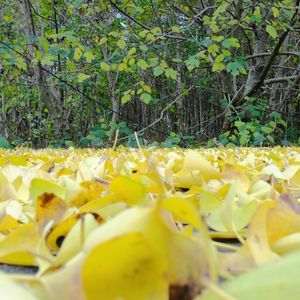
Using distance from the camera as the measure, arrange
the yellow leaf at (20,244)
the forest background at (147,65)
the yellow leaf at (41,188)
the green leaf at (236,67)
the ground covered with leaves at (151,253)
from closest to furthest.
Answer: the ground covered with leaves at (151,253) → the yellow leaf at (20,244) → the yellow leaf at (41,188) → the green leaf at (236,67) → the forest background at (147,65)

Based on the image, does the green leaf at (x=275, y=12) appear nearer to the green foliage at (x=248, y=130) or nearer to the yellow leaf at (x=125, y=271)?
the green foliage at (x=248, y=130)

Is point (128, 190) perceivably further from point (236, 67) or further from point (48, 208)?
point (236, 67)

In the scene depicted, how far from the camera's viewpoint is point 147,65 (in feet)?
16.2

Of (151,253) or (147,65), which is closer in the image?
(151,253)

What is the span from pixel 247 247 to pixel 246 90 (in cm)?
617

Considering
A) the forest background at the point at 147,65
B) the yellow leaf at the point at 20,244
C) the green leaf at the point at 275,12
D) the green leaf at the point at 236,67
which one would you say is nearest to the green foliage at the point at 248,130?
the forest background at the point at 147,65

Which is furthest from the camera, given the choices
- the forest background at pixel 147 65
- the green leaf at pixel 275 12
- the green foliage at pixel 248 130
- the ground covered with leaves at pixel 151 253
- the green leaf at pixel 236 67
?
the green foliage at pixel 248 130

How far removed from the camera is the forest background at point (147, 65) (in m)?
4.92

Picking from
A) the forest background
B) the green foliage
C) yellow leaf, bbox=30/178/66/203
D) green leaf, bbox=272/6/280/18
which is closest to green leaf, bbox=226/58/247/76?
the forest background

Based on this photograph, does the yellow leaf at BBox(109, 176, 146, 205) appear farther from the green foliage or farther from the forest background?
the green foliage

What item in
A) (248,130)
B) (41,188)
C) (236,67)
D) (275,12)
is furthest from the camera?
(248,130)

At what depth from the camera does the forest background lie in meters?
4.92

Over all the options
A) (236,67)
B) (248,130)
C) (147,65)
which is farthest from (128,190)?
(248,130)

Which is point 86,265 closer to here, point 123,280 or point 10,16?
point 123,280
